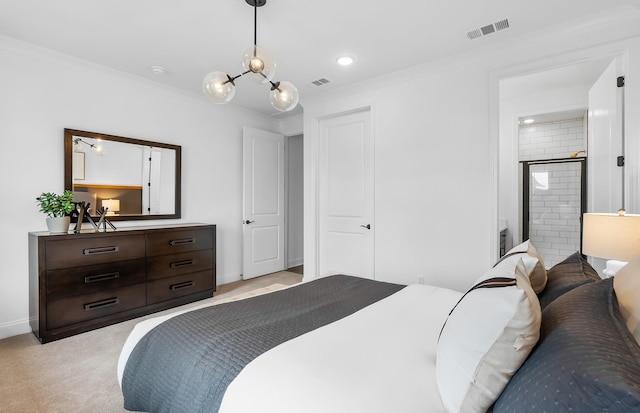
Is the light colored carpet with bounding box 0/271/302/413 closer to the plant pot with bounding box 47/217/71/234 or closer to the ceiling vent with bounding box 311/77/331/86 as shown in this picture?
the plant pot with bounding box 47/217/71/234

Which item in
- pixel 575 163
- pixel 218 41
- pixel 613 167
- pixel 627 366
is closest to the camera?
pixel 627 366

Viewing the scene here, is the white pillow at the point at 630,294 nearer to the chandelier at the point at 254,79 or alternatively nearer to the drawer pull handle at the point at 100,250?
the chandelier at the point at 254,79

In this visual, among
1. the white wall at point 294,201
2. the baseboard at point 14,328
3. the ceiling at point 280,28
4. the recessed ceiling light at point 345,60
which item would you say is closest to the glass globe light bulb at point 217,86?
the ceiling at point 280,28

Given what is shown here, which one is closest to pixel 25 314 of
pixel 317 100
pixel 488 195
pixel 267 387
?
pixel 267 387

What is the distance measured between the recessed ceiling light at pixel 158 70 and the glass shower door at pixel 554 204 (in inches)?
185

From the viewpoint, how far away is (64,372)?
2.15 m

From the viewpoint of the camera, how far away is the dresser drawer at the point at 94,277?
263 centimetres

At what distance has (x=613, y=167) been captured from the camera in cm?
246

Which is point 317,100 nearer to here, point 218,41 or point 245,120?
point 245,120

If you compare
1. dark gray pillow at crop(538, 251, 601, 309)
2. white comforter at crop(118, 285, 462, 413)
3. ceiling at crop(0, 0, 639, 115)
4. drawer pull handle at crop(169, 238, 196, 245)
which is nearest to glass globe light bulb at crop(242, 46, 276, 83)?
ceiling at crop(0, 0, 639, 115)

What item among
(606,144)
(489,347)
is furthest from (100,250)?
(606,144)

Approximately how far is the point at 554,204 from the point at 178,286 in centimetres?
481

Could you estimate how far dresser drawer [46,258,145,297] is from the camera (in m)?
2.63

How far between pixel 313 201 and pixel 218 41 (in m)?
2.18
